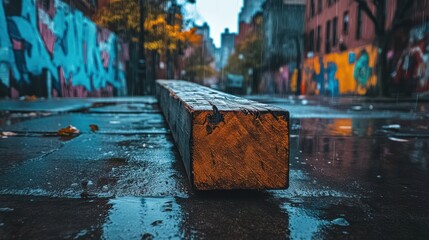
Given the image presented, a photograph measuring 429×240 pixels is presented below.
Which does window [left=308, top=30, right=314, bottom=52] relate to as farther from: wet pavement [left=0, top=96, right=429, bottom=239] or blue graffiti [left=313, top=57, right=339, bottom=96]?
wet pavement [left=0, top=96, right=429, bottom=239]

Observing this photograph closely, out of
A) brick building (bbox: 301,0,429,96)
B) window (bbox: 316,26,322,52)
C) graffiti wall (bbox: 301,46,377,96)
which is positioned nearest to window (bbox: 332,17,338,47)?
brick building (bbox: 301,0,429,96)

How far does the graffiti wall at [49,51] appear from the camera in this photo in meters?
10.9

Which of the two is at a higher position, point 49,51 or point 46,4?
point 46,4

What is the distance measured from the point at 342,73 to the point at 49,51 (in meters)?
18.3

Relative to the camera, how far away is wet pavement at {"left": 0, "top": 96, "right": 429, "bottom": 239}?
1.52 metres

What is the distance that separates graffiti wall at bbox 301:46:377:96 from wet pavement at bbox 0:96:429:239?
18311 mm

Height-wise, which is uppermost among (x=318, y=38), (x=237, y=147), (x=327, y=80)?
(x=318, y=38)

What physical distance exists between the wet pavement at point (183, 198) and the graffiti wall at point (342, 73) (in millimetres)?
18311

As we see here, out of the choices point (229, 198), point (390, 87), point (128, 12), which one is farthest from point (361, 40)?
point (229, 198)

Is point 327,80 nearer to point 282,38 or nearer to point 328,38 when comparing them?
point 328,38

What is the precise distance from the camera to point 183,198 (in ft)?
6.30

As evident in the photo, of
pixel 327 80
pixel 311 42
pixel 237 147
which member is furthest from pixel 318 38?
pixel 237 147

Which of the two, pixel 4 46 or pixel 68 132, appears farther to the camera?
pixel 4 46

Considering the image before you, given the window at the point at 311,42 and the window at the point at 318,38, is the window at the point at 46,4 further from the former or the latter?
the window at the point at 311,42
